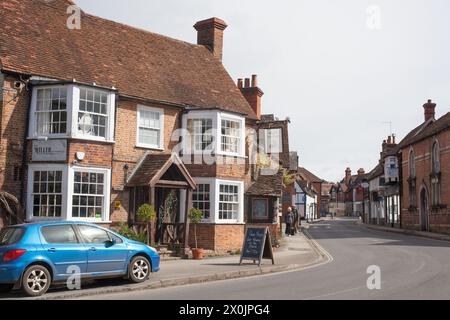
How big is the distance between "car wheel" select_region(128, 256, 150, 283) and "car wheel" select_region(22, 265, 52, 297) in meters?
2.18

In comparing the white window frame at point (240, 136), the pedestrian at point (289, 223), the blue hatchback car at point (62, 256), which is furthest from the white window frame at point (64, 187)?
the pedestrian at point (289, 223)

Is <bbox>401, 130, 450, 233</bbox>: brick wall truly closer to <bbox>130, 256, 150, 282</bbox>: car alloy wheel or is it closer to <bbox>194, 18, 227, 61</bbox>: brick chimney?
<bbox>194, 18, 227, 61</bbox>: brick chimney

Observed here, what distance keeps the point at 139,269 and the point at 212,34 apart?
16164mm

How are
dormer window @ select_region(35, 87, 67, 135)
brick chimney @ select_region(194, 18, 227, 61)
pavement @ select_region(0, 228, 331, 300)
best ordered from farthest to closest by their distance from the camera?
brick chimney @ select_region(194, 18, 227, 61), dormer window @ select_region(35, 87, 67, 135), pavement @ select_region(0, 228, 331, 300)

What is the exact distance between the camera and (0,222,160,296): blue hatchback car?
1094 cm

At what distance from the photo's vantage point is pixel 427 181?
4025 cm

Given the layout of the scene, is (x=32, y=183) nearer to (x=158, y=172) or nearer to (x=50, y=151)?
(x=50, y=151)

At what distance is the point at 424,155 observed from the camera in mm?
40812

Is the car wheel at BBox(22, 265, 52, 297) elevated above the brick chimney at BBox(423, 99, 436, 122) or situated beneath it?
situated beneath

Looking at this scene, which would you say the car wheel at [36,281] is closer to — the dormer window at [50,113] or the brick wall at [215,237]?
the dormer window at [50,113]

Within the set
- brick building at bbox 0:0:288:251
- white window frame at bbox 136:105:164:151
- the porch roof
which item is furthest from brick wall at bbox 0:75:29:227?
white window frame at bbox 136:105:164:151

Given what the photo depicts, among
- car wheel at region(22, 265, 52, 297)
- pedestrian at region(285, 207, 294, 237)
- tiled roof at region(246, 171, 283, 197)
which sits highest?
tiled roof at region(246, 171, 283, 197)

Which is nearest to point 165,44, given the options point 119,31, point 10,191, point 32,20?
point 119,31
